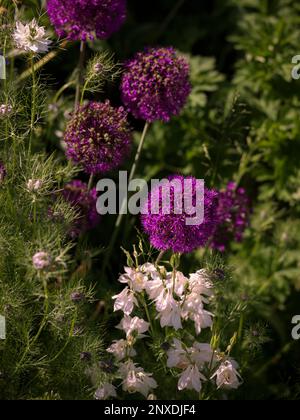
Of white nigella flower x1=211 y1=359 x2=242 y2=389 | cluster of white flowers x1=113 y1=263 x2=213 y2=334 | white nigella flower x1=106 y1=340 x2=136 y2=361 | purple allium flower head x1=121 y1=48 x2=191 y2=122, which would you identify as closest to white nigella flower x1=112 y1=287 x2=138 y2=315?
cluster of white flowers x1=113 y1=263 x2=213 y2=334

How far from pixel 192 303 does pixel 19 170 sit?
0.50 meters

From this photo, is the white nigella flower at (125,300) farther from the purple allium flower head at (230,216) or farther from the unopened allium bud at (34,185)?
the purple allium flower head at (230,216)

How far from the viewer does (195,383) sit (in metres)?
1.48

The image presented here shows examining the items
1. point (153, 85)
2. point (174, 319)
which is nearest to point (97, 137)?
point (153, 85)

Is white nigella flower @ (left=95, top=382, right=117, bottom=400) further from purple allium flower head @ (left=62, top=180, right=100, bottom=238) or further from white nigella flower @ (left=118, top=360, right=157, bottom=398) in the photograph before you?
purple allium flower head @ (left=62, top=180, right=100, bottom=238)

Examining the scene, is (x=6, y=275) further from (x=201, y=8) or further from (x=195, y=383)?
(x=201, y=8)

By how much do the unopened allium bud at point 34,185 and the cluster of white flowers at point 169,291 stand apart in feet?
0.87

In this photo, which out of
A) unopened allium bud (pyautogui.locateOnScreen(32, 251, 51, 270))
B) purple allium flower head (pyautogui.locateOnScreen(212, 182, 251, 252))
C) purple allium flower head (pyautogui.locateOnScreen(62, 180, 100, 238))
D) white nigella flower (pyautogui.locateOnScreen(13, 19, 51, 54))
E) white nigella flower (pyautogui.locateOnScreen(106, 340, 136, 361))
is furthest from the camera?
purple allium flower head (pyautogui.locateOnScreen(212, 182, 251, 252))

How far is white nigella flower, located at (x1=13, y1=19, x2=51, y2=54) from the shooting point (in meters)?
1.44

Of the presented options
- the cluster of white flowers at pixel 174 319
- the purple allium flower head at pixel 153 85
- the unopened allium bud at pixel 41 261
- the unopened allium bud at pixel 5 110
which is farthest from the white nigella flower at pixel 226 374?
the unopened allium bud at pixel 5 110

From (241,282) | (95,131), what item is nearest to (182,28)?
(241,282)

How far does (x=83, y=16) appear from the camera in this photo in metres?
1.58

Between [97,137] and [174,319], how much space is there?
1.48 ft

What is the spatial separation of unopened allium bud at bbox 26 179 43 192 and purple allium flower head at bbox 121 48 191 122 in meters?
0.35
